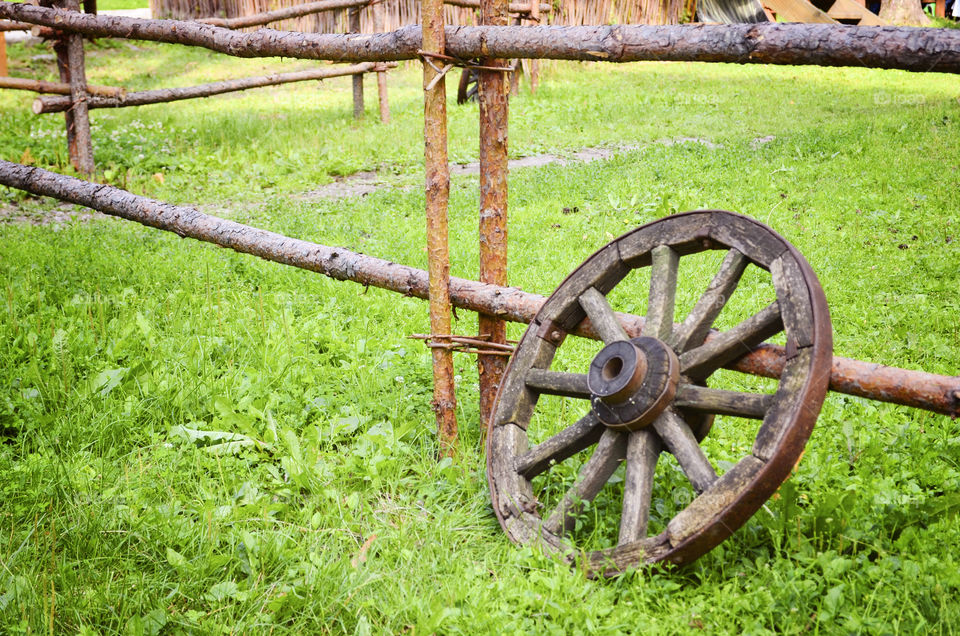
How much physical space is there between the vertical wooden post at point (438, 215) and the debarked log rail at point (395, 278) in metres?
0.11


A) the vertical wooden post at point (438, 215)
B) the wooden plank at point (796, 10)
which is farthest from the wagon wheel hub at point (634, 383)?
the wooden plank at point (796, 10)

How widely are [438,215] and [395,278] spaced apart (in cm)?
43

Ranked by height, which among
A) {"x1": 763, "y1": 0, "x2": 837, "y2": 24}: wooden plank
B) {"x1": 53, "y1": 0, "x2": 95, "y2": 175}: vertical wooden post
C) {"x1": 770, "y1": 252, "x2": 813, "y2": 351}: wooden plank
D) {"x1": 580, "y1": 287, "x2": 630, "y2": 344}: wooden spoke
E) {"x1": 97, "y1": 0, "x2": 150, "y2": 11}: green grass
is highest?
{"x1": 97, "y1": 0, "x2": 150, "y2": 11}: green grass


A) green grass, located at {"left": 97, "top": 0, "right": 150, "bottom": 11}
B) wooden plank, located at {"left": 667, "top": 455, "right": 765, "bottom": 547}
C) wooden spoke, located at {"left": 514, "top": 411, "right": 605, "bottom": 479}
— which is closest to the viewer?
wooden plank, located at {"left": 667, "top": 455, "right": 765, "bottom": 547}

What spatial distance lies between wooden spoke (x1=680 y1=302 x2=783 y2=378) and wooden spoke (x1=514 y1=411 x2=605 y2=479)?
40 cm

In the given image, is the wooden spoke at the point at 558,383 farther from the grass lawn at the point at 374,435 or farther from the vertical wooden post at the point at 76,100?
the vertical wooden post at the point at 76,100

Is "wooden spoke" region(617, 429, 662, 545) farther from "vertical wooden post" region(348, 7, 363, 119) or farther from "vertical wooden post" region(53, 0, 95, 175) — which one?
"vertical wooden post" region(348, 7, 363, 119)

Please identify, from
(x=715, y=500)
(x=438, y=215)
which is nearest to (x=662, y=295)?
(x=715, y=500)

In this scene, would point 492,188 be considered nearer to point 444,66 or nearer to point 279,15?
point 444,66

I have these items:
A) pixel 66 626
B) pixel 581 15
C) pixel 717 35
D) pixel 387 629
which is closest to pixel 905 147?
pixel 717 35

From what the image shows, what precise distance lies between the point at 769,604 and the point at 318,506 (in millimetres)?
1603

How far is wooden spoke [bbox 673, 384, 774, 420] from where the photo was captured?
7.63ft

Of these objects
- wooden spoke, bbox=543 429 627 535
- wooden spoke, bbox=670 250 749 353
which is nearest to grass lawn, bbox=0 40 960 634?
wooden spoke, bbox=543 429 627 535

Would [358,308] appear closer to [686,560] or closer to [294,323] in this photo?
[294,323]
